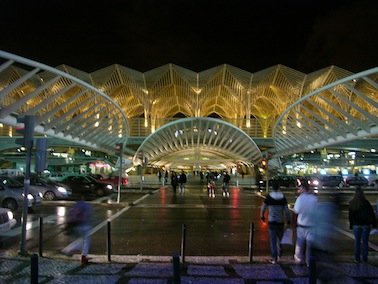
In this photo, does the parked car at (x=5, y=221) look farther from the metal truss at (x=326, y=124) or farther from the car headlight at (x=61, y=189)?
the metal truss at (x=326, y=124)

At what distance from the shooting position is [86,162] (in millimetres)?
73125

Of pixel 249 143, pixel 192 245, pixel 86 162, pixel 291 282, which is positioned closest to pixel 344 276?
pixel 291 282

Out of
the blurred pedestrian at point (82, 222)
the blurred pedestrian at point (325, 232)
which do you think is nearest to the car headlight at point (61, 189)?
the blurred pedestrian at point (82, 222)

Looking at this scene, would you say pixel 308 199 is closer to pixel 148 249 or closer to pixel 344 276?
pixel 344 276

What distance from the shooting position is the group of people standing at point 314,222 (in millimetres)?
6215

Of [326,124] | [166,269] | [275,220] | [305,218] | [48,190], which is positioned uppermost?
[326,124]

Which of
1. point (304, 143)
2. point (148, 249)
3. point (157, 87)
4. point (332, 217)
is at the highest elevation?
point (157, 87)

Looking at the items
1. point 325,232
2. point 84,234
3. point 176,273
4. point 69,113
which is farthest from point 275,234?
point 69,113

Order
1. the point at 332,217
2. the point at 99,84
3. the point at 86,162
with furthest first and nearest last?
1. the point at 86,162
2. the point at 99,84
3. the point at 332,217

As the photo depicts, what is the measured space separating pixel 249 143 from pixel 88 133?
22287mm

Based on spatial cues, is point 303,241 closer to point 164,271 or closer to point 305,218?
point 305,218

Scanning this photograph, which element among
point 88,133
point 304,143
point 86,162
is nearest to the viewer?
point 88,133

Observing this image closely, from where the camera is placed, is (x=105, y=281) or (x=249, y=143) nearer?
(x=105, y=281)

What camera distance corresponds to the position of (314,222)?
6434mm
